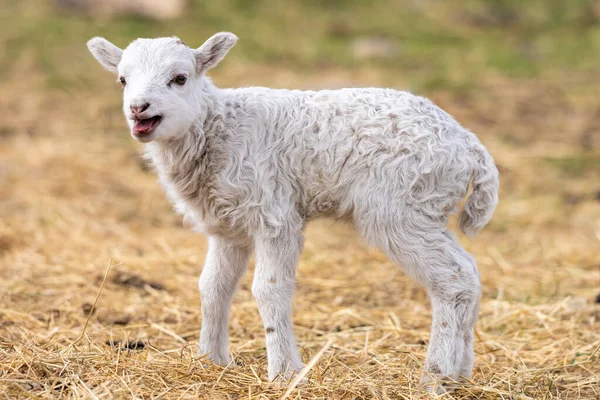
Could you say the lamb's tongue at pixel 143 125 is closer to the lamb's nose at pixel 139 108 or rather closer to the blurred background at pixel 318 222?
the lamb's nose at pixel 139 108

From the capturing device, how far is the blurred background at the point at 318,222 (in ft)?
16.2

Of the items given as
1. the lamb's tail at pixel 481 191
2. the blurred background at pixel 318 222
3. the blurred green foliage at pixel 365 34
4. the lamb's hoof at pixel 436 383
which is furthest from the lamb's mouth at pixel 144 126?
the blurred green foliage at pixel 365 34

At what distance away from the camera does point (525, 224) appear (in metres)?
8.81

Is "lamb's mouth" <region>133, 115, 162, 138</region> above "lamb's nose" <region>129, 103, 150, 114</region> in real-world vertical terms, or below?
below

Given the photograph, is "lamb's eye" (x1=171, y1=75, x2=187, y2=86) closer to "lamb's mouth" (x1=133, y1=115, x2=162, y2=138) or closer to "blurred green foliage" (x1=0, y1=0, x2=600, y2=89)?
"lamb's mouth" (x1=133, y1=115, x2=162, y2=138)

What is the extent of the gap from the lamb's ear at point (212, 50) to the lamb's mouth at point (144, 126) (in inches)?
20.1

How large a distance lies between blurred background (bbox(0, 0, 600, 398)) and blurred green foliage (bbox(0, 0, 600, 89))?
0.06m

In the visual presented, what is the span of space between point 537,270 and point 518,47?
10055 millimetres

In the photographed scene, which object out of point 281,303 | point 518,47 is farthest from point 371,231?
point 518,47

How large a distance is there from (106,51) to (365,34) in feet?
41.1

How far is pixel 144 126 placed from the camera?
4406 millimetres

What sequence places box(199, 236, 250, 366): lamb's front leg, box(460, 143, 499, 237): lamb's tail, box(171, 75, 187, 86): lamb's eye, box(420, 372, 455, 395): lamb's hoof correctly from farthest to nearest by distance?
box(199, 236, 250, 366): lamb's front leg → box(460, 143, 499, 237): lamb's tail → box(171, 75, 187, 86): lamb's eye → box(420, 372, 455, 395): lamb's hoof

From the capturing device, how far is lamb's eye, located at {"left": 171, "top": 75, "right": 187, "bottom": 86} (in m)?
4.57

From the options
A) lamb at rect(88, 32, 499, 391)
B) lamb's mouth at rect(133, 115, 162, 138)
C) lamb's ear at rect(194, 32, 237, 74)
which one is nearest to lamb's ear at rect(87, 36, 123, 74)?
lamb at rect(88, 32, 499, 391)
